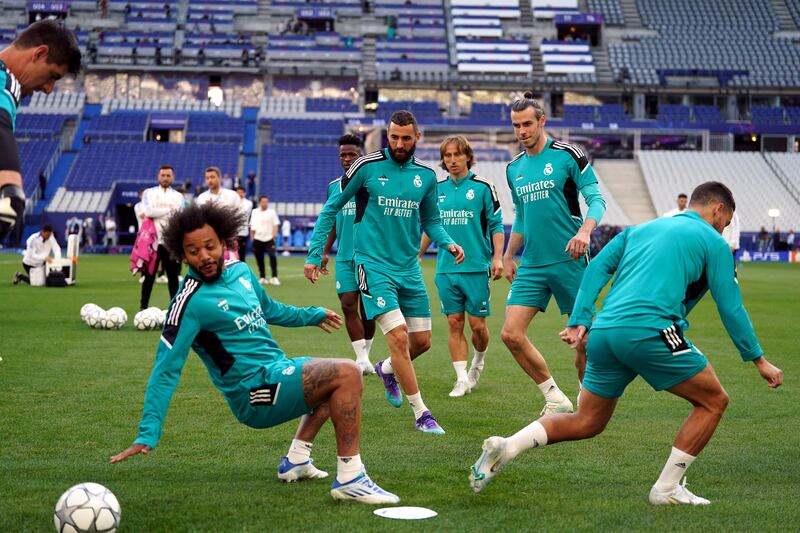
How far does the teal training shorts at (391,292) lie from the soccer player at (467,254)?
1.25 metres

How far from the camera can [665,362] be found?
472 cm

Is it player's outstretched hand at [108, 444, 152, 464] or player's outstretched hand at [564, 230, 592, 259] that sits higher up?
player's outstretched hand at [564, 230, 592, 259]

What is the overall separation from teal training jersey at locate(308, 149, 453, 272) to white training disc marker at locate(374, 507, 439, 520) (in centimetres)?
267

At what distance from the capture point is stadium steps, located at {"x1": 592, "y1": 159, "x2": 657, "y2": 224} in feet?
159

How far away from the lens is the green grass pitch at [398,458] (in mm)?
4562

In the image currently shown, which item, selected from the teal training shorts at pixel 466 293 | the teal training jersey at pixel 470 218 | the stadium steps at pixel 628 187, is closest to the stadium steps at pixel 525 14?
the stadium steps at pixel 628 187

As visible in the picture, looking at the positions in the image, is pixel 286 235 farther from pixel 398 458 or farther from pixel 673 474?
pixel 673 474

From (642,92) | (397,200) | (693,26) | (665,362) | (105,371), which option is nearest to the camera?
(665,362)

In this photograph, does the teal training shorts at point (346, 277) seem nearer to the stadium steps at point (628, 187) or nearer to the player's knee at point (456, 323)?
the player's knee at point (456, 323)

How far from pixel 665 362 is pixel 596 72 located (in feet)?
187

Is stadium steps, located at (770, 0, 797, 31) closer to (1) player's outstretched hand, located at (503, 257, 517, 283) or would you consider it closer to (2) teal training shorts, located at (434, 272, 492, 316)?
(2) teal training shorts, located at (434, 272, 492, 316)

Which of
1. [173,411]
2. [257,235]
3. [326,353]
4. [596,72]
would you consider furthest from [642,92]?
[173,411]

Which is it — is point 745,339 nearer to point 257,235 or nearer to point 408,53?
point 257,235

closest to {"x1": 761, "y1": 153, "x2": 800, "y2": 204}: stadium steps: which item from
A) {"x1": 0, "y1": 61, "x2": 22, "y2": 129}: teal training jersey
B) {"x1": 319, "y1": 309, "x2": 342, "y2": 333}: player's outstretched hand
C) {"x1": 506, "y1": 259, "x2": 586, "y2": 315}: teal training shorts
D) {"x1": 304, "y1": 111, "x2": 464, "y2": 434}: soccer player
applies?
{"x1": 506, "y1": 259, "x2": 586, "y2": 315}: teal training shorts
